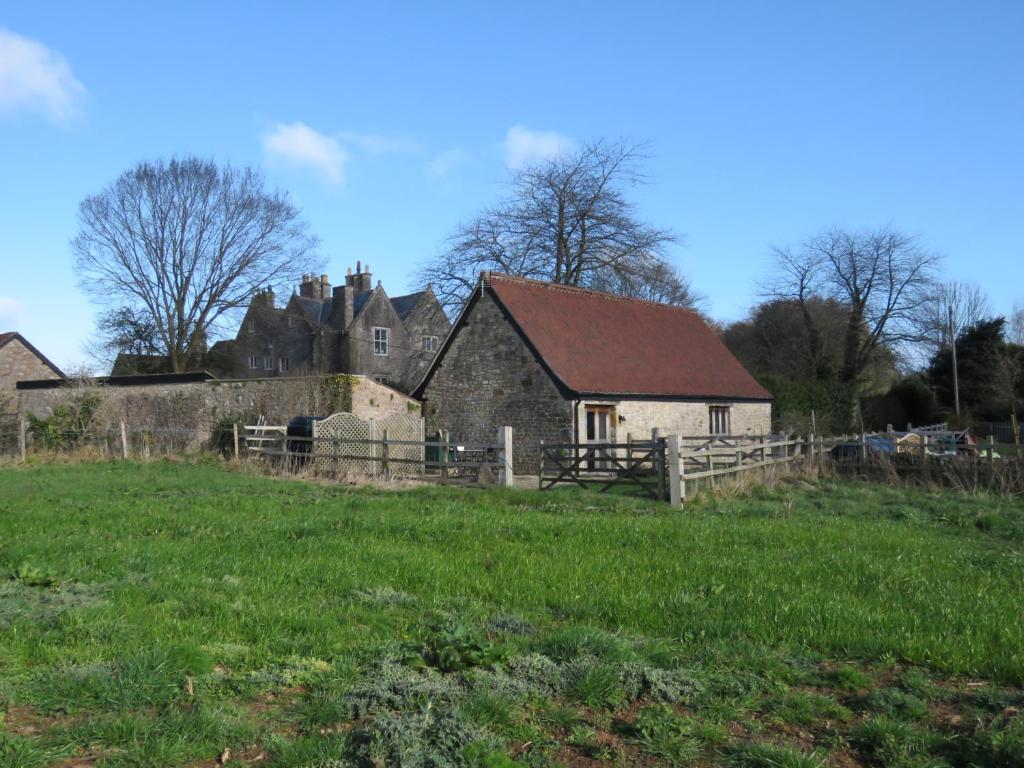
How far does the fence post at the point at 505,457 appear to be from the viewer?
62.6 feet

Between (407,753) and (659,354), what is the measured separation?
27.1m

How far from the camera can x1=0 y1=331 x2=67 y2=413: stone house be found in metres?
43.1

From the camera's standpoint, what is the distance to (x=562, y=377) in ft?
80.8

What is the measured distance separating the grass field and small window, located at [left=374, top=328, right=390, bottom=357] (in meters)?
38.7

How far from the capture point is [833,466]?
67.6ft

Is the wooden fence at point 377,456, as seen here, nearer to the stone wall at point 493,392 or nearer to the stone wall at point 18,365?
the stone wall at point 493,392

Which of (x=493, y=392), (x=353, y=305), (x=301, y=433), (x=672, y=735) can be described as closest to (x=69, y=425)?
(x=301, y=433)

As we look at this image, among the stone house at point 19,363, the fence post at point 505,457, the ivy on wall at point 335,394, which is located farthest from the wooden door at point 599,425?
the stone house at point 19,363

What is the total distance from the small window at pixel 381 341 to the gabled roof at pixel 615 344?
20.9 metres

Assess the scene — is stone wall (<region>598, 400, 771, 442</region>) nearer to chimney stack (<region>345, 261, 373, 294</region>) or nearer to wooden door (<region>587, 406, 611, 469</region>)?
wooden door (<region>587, 406, 611, 469</region>)

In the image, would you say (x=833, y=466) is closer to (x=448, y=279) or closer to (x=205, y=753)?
(x=205, y=753)

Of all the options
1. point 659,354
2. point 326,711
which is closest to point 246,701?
point 326,711

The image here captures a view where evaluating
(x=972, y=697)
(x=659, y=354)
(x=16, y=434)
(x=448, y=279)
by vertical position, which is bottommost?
(x=972, y=697)

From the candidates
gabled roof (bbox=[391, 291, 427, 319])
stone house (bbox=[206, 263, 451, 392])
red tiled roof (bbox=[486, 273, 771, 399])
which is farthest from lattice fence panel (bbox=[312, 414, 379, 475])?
gabled roof (bbox=[391, 291, 427, 319])
